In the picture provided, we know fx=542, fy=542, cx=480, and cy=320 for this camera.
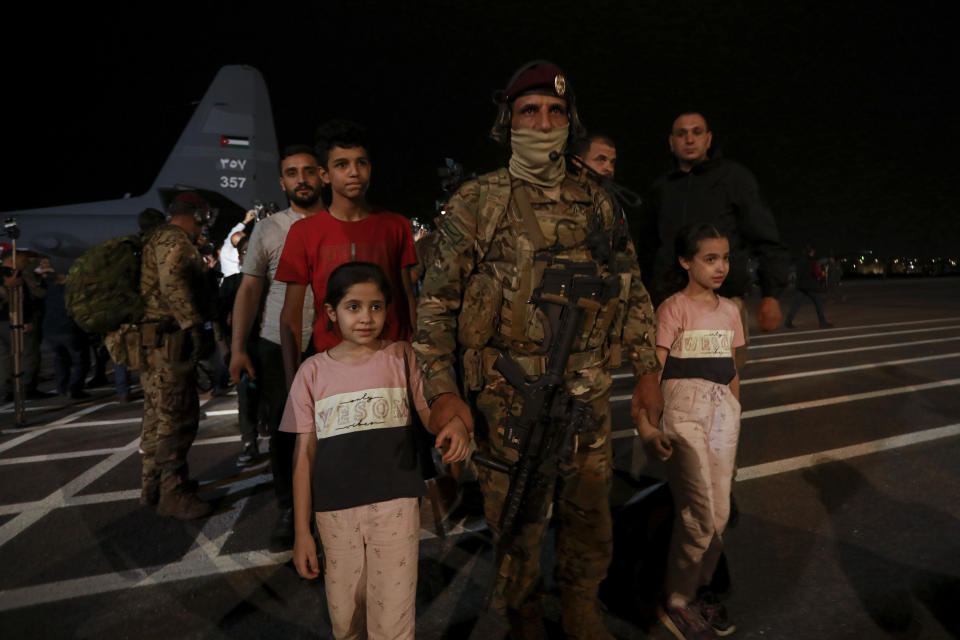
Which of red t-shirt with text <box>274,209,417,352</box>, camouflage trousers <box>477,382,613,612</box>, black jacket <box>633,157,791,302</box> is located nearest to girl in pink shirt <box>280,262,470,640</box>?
camouflage trousers <box>477,382,613,612</box>

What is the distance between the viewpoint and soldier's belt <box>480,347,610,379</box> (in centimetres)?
212

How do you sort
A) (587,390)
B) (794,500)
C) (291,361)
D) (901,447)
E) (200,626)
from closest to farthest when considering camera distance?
(587,390)
(200,626)
(291,361)
(794,500)
(901,447)

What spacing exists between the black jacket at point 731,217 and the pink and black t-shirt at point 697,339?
60cm

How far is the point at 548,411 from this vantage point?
1997 mm

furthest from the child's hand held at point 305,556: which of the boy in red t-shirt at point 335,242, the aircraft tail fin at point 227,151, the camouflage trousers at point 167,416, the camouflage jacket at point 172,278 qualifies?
the aircraft tail fin at point 227,151

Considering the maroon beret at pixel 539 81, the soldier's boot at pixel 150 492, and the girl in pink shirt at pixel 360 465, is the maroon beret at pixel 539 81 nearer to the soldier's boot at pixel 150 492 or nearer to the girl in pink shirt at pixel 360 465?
the girl in pink shirt at pixel 360 465

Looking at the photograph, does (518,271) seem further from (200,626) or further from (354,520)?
(200,626)

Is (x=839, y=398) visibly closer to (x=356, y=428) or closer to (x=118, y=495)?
(x=356, y=428)


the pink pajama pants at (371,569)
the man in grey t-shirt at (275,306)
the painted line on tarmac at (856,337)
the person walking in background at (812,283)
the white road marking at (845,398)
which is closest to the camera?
the pink pajama pants at (371,569)

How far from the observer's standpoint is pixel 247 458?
5.14m

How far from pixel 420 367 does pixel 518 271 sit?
0.53 meters

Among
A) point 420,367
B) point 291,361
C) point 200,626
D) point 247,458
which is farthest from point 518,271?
point 247,458

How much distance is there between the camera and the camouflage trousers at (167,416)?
3.94 meters

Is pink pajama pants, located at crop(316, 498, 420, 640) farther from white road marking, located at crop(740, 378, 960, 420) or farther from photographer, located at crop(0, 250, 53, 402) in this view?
photographer, located at crop(0, 250, 53, 402)
